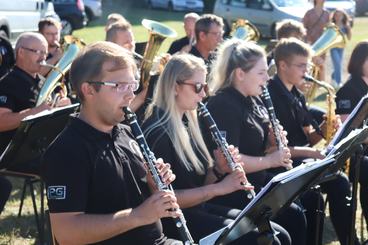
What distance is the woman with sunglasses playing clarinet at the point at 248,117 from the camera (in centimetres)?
412

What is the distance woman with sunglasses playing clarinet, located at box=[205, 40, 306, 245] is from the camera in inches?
162

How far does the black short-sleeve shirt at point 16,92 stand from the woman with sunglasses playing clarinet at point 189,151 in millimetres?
1505

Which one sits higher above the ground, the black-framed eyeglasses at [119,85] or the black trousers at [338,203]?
the black-framed eyeglasses at [119,85]

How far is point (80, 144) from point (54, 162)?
0.44ft

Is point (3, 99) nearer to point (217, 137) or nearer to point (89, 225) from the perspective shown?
point (217, 137)

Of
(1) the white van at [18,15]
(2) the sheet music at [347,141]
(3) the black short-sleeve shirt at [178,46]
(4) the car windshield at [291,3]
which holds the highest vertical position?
(2) the sheet music at [347,141]

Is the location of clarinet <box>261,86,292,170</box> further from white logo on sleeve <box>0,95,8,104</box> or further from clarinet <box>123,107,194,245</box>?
white logo on sleeve <box>0,95,8,104</box>

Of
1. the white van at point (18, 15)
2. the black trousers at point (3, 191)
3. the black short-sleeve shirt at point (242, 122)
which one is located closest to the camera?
the black short-sleeve shirt at point (242, 122)

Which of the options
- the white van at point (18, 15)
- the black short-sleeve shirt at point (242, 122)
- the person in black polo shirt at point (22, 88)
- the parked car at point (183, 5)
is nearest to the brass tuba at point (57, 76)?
the person in black polo shirt at point (22, 88)

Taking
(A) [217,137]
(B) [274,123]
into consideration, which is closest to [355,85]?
(B) [274,123]

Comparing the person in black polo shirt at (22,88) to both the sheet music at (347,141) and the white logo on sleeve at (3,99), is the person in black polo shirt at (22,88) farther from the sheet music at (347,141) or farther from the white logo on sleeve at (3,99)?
the sheet music at (347,141)

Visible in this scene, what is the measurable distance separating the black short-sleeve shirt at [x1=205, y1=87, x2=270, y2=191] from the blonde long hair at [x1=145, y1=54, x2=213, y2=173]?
202 mm

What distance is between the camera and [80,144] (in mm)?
2758

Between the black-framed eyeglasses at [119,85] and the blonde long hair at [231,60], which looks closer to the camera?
the black-framed eyeglasses at [119,85]
